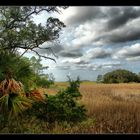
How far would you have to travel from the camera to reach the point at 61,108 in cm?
379

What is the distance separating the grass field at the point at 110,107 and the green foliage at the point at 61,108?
0.06 m

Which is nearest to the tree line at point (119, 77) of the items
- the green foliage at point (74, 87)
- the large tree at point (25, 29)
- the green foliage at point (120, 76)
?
the green foliage at point (120, 76)

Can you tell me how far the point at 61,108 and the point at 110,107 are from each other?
46 centimetres

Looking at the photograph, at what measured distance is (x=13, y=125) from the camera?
3.64 m

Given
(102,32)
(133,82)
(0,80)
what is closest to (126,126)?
(133,82)

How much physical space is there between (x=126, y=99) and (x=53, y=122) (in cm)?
71

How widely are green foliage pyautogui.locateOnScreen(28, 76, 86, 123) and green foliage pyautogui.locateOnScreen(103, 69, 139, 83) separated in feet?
0.95

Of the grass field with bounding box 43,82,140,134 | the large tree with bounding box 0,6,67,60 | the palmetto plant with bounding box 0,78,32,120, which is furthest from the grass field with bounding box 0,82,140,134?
the large tree with bounding box 0,6,67,60

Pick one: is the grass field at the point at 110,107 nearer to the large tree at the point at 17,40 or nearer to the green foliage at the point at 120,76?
the green foliage at the point at 120,76

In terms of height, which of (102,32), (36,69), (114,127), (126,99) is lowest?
(114,127)

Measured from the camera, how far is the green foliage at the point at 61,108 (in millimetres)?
3721

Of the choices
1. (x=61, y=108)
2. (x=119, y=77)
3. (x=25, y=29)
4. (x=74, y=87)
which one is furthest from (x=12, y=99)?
(x=119, y=77)

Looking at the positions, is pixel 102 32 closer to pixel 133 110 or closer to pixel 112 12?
pixel 112 12

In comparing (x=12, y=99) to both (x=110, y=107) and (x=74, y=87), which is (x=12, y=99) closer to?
(x=74, y=87)
